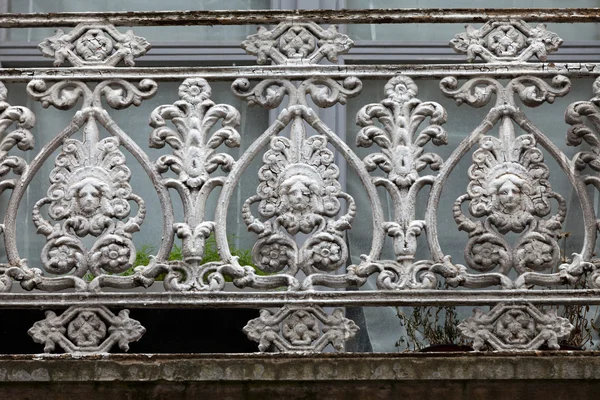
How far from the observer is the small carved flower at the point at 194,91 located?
6383 millimetres

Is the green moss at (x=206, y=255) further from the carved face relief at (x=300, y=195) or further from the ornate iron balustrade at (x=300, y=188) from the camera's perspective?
the carved face relief at (x=300, y=195)

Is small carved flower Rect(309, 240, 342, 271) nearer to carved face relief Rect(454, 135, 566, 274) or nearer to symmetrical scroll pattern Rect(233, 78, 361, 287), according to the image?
symmetrical scroll pattern Rect(233, 78, 361, 287)

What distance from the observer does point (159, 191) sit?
6.22 metres

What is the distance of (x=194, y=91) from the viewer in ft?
21.0

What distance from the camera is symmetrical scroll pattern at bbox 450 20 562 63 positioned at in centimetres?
646

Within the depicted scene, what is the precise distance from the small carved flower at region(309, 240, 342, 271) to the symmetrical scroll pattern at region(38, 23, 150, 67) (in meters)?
1.29

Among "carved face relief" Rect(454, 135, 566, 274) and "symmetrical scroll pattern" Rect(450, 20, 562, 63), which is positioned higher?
"symmetrical scroll pattern" Rect(450, 20, 562, 63)

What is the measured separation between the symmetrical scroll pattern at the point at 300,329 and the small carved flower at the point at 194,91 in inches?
42.1

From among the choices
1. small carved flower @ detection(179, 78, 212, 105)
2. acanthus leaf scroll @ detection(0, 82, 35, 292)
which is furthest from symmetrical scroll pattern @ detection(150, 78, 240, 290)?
acanthus leaf scroll @ detection(0, 82, 35, 292)

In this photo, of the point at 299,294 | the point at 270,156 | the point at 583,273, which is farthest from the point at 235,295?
the point at 583,273

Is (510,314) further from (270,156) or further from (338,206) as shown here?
(270,156)

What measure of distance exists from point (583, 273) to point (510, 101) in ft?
2.88

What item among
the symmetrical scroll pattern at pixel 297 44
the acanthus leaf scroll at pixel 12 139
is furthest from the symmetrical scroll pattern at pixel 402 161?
the acanthus leaf scroll at pixel 12 139

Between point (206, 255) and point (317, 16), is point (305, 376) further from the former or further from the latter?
point (206, 255)
